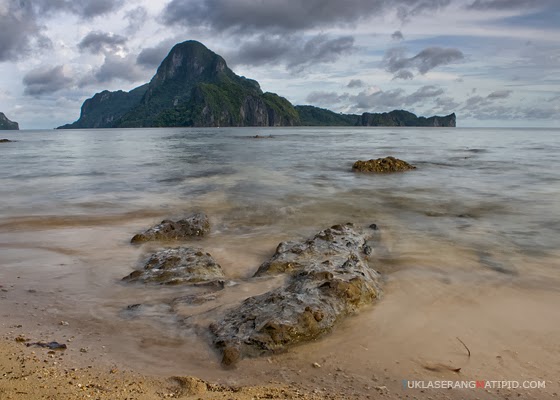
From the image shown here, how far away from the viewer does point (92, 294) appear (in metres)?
5.82

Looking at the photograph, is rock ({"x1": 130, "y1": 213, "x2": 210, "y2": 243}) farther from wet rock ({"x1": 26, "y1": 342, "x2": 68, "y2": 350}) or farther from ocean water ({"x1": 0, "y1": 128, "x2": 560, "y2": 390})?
Result: wet rock ({"x1": 26, "y1": 342, "x2": 68, "y2": 350})

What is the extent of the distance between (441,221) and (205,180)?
1175 centimetres

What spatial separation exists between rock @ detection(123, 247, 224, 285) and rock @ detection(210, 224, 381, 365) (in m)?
0.83

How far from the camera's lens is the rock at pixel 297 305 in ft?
14.3

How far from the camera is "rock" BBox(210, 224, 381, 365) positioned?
14.3 feet

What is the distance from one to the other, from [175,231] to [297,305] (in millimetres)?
5068

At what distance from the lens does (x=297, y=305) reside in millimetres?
4852

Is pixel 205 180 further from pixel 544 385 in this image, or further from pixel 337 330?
pixel 544 385

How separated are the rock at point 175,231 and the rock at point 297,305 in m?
2.90

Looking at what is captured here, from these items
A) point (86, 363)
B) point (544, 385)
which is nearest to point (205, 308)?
point (86, 363)

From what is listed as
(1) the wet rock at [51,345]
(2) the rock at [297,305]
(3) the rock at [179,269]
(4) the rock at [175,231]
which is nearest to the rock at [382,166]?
(4) the rock at [175,231]

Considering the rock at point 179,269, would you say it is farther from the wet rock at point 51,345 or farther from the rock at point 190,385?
the rock at point 190,385

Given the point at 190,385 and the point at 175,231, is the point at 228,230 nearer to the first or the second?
the point at 175,231

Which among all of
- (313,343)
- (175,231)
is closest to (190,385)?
(313,343)
